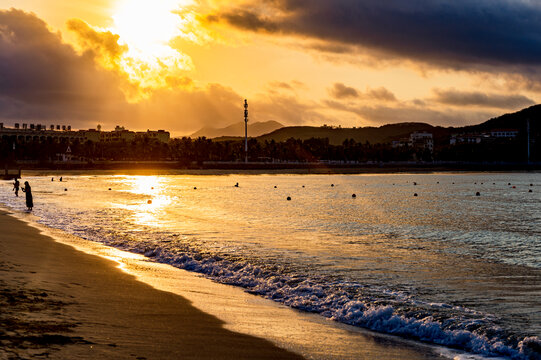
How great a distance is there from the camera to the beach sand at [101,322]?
8.58 metres

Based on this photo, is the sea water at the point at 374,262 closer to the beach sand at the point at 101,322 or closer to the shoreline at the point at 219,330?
the shoreline at the point at 219,330

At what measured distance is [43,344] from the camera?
8.45 meters

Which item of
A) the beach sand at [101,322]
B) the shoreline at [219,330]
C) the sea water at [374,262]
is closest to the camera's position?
the beach sand at [101,322]

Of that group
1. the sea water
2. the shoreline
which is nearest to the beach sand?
the shoreline

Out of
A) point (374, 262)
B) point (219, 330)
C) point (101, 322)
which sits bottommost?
point (374, 262)

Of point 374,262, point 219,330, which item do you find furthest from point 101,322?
point 374,262

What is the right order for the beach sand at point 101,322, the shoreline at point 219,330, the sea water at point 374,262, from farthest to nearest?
the sea water at point 374,262
the shoreline at point 219,330
the beach sand at point 101,322

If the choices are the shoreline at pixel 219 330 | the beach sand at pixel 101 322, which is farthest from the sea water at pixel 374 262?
the beach sand at pixel 101 322

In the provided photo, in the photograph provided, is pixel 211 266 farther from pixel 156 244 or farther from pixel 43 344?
pixel 43 344

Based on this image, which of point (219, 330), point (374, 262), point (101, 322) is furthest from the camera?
point (374, 262)

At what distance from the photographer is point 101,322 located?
33.5 feet

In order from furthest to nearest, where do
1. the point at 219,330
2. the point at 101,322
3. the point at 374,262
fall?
the point at 374,262 → the point at 219,330 → the point at 101,322

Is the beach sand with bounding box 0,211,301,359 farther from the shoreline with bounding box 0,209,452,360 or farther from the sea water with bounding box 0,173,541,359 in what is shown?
the sea water with bounding box 0,173,541,359

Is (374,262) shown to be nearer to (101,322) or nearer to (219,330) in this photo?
(219,330)
